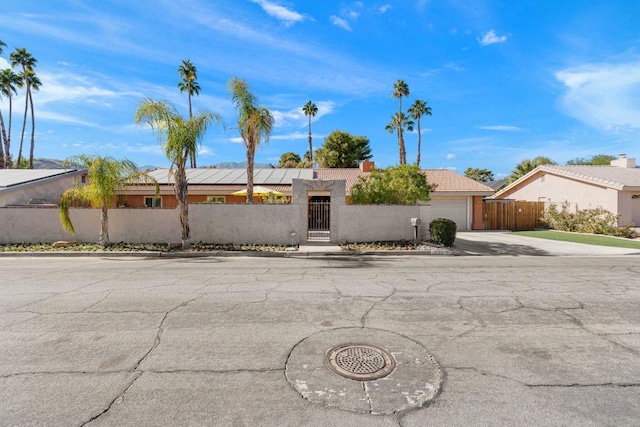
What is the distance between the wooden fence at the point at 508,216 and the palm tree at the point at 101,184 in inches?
896

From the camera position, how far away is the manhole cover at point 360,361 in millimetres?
3307

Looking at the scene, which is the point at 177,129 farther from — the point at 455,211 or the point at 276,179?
the point at 455,211

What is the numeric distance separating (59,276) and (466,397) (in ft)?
32.7

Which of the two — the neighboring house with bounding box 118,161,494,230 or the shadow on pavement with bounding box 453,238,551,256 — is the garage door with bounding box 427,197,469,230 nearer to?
the neighboring house with bounding box 118,161,494,230

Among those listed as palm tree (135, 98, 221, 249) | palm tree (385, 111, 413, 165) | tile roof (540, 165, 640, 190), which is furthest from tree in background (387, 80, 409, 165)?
palm tree (135, 98, 221, 249)

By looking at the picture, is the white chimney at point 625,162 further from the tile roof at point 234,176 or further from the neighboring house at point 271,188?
the tile roof at point 234,176

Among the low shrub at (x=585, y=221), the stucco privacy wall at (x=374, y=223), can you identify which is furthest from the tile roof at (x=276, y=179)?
the stucco privacy wall at (x=374, y=223)

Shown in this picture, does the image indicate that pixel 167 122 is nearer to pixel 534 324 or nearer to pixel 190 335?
pixel 190 335

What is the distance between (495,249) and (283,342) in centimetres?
1279

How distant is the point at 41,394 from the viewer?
2.97 meters

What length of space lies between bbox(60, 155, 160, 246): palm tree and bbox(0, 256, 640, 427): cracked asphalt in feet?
16.7

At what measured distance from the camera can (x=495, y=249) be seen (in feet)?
45.0

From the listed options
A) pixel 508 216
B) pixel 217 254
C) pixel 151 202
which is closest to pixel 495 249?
pixel 508 216

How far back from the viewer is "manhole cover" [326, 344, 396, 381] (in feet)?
10.8
